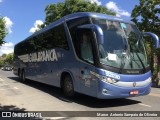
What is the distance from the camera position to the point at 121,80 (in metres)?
9.81

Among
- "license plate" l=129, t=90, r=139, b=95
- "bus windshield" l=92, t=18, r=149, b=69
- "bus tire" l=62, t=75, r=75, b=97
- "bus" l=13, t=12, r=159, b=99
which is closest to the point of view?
"bus" l=13, t=12, r=159, b=99

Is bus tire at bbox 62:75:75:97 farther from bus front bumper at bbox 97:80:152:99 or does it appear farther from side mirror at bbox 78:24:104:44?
side mirror at bbox 78:24:104:44

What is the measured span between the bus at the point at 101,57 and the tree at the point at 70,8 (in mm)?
28952

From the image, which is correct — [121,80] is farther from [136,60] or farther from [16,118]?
[16,118]

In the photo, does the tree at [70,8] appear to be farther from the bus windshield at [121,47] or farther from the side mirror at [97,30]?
the side mirror at [97,30]

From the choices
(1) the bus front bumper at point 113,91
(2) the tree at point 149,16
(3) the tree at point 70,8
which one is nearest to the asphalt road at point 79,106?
(1) the bus front bumper at point 113,91

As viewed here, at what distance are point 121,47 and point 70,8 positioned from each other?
107 feet

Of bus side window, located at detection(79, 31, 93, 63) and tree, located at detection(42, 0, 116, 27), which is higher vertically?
tree, located at detection(42, 0, 116, 27)

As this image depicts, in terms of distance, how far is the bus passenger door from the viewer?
33.1 ft

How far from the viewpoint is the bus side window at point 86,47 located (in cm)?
1027

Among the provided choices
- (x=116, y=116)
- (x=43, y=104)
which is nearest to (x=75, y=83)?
(x=43, y=104)

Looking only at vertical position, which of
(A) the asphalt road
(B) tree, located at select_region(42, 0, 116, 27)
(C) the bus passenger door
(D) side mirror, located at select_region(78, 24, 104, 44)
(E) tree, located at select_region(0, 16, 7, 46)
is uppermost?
(B) tree, located at select_region(42, 0, 116, 27)

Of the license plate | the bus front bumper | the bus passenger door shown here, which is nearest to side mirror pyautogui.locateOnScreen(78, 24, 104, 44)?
the bus passenger door

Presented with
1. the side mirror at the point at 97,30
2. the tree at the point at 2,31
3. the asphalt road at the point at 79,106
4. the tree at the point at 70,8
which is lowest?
the asphalt road at the point at 79,106
